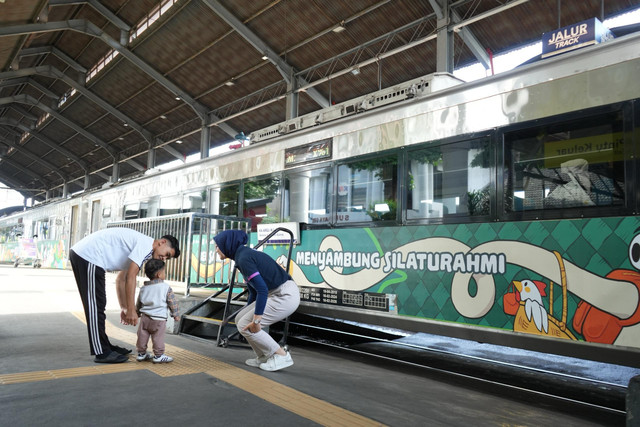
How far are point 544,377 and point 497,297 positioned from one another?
1762mm

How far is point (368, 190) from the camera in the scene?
6.15 m

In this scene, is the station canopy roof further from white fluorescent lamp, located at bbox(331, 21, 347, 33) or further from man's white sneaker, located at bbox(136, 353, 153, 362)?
man's white sneaker, located at bbox(136, 353, 153, 362)

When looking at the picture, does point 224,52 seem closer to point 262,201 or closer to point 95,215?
point 95,215

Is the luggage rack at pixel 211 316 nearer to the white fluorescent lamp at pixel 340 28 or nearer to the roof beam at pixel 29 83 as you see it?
the white fluorescent lamp at pixel 340 28

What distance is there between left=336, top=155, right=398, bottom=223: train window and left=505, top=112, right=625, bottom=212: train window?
1475 millimetres

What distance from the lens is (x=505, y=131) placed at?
4.85 metres

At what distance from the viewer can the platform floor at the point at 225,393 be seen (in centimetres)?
320

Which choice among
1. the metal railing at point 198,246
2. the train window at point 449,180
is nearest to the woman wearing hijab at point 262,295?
the train window at point 449,180

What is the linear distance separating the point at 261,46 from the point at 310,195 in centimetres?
1067

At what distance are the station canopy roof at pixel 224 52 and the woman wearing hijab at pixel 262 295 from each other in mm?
4572

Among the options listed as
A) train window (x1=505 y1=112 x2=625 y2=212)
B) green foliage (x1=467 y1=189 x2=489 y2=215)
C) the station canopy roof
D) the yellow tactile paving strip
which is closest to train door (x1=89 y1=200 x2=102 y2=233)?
the station canopy roof

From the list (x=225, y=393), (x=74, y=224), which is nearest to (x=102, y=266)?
(x=225, y=393)

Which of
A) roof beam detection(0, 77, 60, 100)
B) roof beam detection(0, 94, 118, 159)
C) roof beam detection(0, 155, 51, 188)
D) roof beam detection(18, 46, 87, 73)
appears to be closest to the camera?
roof beam detection(18, 46, 87, 73)

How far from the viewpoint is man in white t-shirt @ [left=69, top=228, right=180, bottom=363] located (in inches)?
181
